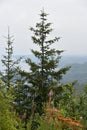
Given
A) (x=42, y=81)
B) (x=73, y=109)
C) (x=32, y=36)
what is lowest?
(x=73, y=109)

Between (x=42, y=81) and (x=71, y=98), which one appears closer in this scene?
(x=71, y=98)

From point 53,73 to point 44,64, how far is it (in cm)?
125

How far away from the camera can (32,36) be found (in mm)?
33438

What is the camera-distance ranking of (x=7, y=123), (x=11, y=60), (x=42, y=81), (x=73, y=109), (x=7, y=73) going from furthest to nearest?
(x=11, y=60) < (x=7, y=73) < (x=42, y=81) < (x=73, y=109) < (x=7, y=123)

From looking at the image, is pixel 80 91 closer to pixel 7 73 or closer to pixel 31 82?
pixel 31 82

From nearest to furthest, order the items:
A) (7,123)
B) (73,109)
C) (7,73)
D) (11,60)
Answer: (7,123) → (73,109) → (7,73) → (11,60)

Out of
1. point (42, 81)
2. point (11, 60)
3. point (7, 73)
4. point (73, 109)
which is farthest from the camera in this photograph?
point (11, 60)

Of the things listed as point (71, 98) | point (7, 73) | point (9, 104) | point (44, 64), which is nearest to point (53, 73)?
point (44, 64)

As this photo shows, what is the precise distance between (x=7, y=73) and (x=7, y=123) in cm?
3558

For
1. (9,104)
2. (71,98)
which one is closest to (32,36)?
(71,98)

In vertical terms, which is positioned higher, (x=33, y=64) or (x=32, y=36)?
(x=32, y=36)

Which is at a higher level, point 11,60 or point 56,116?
point 11,60

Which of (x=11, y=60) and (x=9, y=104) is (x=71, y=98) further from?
(x=11, y=60)

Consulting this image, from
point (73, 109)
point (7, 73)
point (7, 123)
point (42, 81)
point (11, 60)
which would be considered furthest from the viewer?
point (11, 60)
